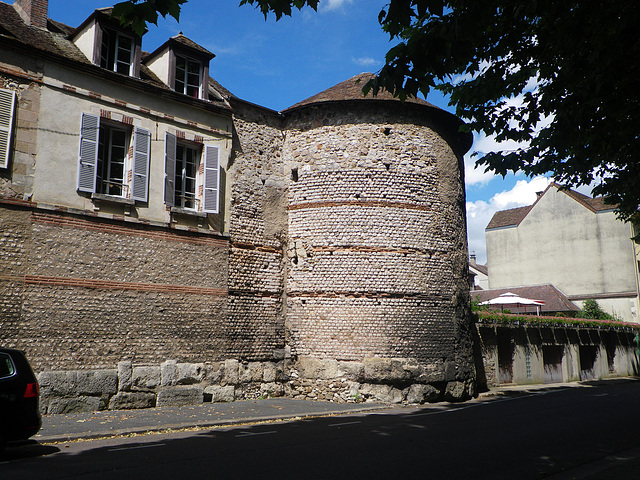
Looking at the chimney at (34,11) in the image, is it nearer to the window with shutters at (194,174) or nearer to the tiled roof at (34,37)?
the tiled roof at (34,37)

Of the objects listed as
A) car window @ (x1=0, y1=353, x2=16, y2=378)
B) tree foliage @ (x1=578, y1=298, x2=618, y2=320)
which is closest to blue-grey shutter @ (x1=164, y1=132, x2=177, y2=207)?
car window @ (x1=0, y1=353, x2=16, y2=378)

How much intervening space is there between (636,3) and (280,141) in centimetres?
1079

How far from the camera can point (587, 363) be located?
84.9ft

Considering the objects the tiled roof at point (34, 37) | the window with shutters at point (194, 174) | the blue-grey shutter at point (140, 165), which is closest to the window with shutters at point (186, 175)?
the window with shutters at point (194, 174)

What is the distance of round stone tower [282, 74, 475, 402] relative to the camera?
14.0 m

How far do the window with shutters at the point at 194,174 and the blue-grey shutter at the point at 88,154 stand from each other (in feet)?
5.93

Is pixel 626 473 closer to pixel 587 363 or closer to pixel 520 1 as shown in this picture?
pixel 520 1

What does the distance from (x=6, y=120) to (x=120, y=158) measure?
97.7 inches

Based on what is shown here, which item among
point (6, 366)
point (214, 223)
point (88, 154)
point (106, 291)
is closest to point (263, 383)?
point (214, 223)

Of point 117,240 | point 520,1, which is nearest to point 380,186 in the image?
point 117,240

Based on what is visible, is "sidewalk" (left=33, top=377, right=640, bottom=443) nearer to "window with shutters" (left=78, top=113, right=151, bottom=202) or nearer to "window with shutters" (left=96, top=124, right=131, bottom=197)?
"window with shutters" (left=78, top=113, right=151, bottom=202)

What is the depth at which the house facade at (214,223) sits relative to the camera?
1091 cm

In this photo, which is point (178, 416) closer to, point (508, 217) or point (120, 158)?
point (120, 158)

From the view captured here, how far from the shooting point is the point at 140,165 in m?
12.3
